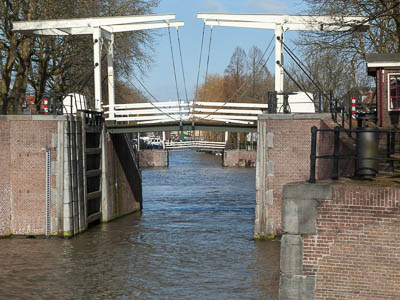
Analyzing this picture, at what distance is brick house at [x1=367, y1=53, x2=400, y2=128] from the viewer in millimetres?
19453

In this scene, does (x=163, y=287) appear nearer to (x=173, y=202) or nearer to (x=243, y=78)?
(x=173, y=202)

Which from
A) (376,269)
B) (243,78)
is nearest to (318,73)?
(243,78)

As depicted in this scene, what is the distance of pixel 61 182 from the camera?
19016 mm

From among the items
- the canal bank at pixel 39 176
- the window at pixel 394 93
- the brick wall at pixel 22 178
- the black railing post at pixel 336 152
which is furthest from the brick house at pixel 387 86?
the black railing post at pixel 336 152

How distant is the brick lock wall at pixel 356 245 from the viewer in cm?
802

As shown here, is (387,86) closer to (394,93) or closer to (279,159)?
(394,93)

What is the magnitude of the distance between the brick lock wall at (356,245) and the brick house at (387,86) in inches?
469

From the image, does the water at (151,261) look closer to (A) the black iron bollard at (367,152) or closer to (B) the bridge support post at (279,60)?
(B) the bridge support post at (279,60)

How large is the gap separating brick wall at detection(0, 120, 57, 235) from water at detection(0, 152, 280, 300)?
2.00ft

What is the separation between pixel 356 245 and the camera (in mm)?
8211

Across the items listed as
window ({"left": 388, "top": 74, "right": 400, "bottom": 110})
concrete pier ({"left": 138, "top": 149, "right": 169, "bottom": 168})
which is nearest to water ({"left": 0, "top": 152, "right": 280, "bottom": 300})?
window ({"left": 388, "top": 74, "right": 400, "bottom": 110})

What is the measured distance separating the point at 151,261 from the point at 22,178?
5.12 meters

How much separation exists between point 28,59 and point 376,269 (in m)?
22.6

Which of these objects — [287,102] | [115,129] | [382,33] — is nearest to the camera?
[287,102]
